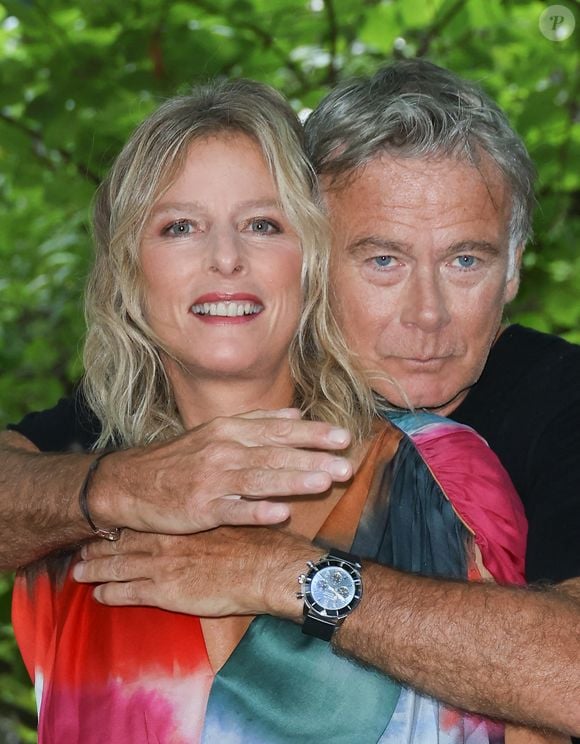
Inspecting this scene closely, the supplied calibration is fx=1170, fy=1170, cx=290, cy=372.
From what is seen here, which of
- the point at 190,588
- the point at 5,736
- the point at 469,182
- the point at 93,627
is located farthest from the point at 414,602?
the point at 5,736

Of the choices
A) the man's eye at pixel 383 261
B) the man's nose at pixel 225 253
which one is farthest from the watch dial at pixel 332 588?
the man's eye at pixel 383 261

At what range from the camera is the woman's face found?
229 cm

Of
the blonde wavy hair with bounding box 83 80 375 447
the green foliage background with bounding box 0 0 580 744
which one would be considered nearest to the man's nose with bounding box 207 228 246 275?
the blonde wavy hair with bounding box 83 80 375 447

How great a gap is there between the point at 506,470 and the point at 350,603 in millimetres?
575

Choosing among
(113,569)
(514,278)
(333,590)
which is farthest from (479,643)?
(514,278)

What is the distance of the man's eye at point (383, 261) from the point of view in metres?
2.61

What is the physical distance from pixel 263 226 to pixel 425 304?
17.0 inches

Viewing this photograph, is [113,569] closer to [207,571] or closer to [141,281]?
[207,571]

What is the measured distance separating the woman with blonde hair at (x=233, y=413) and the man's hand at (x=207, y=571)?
21mm

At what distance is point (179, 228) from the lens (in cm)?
234

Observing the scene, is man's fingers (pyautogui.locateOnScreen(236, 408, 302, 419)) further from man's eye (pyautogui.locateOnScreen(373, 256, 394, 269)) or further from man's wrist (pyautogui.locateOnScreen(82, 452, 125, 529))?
man's eye (pyautogui.locateOnScreen(373, 256, 394, 269))

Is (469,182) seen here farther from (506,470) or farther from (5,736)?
(5,736)

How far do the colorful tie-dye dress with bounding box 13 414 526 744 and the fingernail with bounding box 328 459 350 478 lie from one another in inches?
9.2

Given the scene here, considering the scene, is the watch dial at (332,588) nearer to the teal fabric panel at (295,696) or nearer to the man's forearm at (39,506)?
the teal fabric panel at (295,696)
